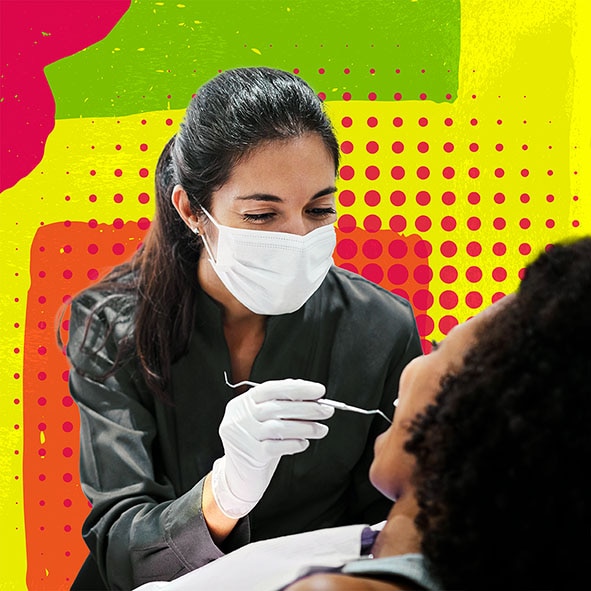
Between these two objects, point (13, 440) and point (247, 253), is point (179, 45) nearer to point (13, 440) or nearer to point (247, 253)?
point (247, 253)

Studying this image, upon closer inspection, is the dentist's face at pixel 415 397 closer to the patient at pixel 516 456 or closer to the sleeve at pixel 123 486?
the patient at pixel 516 456

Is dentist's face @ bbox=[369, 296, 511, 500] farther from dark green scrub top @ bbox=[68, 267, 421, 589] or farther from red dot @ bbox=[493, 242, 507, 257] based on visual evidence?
red dot @ bbox=[493, 242, 507, 257]

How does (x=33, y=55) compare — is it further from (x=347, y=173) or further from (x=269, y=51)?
(x=347, y=173)

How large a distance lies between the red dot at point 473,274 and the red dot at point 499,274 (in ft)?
0.11

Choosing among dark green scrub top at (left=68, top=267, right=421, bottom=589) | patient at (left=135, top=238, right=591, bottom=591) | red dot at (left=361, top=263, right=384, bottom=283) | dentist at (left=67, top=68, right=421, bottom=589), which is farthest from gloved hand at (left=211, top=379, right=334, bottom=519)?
red dot at (left=361, top=263, right=384, bottom=283)

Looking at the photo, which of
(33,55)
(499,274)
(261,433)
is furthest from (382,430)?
(33,55)

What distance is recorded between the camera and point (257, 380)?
1.82 meters

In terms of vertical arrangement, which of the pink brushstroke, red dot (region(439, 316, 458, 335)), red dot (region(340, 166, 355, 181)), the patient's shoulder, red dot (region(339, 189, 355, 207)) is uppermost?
the pink brushstroke

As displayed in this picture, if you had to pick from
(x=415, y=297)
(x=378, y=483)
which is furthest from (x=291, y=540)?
(x=415, y=297)

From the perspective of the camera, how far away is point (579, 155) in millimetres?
2184

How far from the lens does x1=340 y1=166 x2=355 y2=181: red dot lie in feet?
7.34

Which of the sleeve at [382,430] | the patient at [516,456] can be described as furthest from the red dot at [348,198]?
the patient at [516,456]

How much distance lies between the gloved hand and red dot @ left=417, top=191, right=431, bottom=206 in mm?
800

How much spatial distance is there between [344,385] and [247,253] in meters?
0.33
